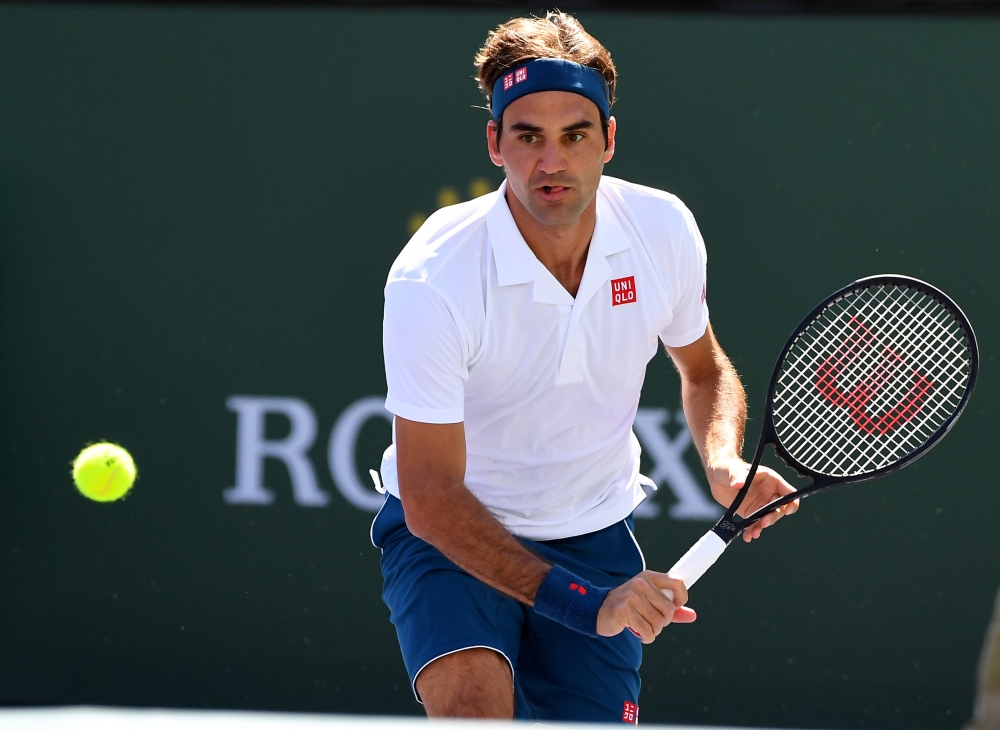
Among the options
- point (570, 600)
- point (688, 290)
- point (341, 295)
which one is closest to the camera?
point (570, 600)

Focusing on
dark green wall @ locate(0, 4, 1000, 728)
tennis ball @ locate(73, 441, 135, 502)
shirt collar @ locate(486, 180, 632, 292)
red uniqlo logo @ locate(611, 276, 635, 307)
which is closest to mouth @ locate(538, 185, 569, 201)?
shirt collar @ locate(486, 180, 632, 292)

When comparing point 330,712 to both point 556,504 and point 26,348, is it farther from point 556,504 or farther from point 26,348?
point 556,504

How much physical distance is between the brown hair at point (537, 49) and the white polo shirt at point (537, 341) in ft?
0.77

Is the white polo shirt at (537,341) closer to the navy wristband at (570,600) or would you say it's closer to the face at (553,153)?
the face at (553,153)

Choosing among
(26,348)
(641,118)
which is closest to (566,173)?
(641,118)

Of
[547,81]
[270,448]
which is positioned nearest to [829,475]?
[547,81]

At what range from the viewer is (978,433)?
4.00 meters

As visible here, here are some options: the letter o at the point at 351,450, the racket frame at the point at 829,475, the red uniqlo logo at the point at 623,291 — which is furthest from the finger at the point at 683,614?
the letter o at the point at 351,450

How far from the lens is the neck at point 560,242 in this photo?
2678mm

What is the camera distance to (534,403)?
8.82 ft

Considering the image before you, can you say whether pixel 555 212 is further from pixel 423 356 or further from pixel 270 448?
pixel 270 448

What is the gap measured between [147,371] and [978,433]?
94.0 inches

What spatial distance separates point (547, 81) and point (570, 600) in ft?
3.10

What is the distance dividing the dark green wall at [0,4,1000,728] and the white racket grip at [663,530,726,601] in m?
1.65
